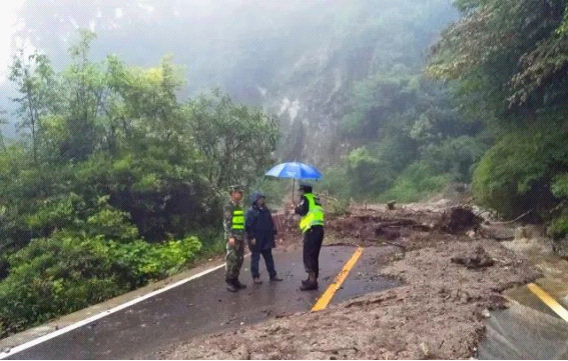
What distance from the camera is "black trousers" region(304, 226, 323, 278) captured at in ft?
29.8

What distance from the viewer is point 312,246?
9133 mm

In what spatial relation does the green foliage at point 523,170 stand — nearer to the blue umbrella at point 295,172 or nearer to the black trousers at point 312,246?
the blue umbrella at point 295,172

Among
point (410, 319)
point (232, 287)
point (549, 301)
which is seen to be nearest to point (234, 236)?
point (232, 287)

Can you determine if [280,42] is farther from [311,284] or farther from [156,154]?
[311,284]

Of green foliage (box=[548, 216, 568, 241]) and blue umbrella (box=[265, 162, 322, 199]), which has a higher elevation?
blue umbrella (box=[265, 162, 322, 199])

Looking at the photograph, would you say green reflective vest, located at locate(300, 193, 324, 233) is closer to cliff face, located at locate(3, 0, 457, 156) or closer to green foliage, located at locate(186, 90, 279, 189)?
green foliage, located at locate(186, 90, 279, 189)

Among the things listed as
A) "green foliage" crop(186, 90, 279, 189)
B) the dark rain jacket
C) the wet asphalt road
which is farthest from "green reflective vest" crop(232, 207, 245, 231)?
"green foliage" crop(186, 90, 279, 189)

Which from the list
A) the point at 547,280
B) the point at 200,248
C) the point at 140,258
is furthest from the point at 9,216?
the point at 547,280

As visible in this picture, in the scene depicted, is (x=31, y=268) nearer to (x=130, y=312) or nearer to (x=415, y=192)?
(x=130, y=312)

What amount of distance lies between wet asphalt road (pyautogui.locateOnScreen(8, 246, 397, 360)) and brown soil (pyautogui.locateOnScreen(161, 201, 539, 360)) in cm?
60

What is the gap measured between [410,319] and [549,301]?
2.71m

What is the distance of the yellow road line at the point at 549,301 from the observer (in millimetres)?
7195

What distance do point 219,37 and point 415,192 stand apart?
41.9 metres

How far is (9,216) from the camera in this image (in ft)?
43.1
